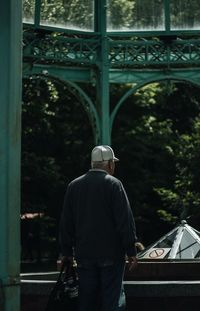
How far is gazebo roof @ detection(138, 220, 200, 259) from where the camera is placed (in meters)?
9.27

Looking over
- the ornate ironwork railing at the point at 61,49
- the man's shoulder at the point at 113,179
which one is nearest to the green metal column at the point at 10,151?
the man's shoulder at the point at 113,179

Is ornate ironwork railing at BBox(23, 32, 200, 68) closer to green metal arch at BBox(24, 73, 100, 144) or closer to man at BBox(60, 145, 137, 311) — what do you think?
green metal arch at BBox(24, 73, 100, 144)

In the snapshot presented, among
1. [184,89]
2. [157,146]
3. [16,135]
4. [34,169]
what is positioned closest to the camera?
[16,135]

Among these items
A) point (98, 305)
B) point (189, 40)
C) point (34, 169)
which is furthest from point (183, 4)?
point (98, 305)

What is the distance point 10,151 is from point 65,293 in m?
1.50

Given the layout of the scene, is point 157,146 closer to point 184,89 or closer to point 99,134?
point 184,89

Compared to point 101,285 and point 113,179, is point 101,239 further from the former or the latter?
point 113,179

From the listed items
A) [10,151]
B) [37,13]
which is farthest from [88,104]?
[10,151]

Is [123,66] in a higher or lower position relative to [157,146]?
higher

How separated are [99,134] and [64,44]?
1888 mm

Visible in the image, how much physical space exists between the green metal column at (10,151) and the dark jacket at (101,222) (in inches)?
40.9

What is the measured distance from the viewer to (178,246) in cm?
936

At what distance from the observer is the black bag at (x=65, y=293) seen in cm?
639

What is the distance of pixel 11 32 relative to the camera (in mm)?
5551
